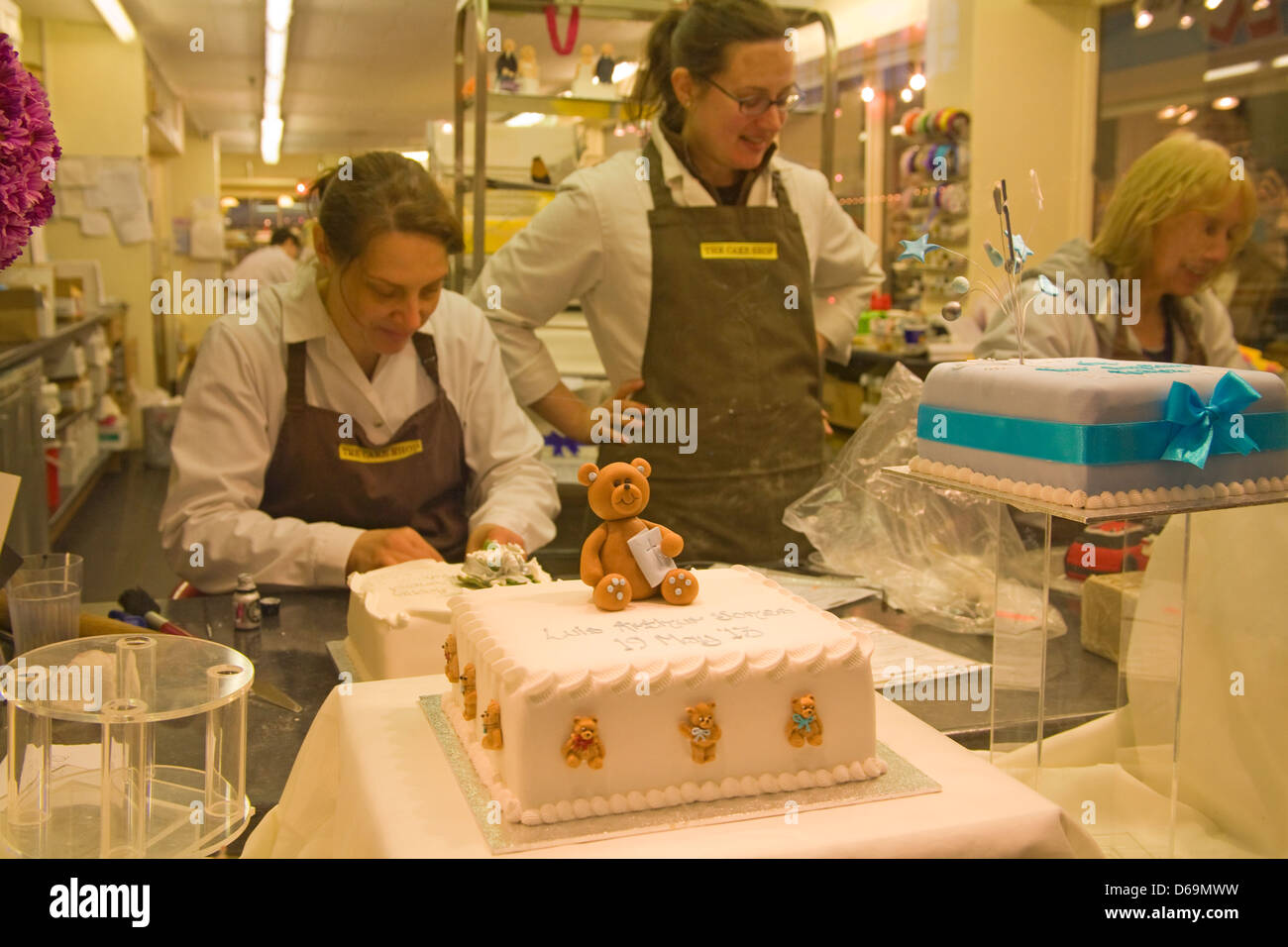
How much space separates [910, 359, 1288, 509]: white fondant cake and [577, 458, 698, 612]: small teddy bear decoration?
0.38 meters

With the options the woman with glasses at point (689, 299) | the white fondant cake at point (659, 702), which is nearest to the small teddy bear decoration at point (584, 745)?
the white fondant cake at point (659, 702)

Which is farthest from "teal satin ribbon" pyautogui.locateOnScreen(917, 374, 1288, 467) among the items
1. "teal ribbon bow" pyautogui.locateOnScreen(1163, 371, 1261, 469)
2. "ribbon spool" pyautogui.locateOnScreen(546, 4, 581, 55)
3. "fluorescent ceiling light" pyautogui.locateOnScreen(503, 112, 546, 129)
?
"fluorescent ceiling light" pyautogui.locateOnScreen(503, 112, 546, 129)

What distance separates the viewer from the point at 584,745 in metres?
0.84

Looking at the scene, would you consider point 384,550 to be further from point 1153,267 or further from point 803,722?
point 1153,267

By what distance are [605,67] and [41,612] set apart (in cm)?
285

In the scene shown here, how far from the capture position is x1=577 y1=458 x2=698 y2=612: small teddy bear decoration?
0.99 meters

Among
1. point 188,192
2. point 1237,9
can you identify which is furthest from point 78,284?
point 188,192

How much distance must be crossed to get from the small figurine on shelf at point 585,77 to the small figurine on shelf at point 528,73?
12 centimetres

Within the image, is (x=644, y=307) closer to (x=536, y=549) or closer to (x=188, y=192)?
(x=536, y=549)

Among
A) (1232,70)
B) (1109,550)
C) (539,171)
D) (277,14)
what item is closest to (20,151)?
(1109,550)

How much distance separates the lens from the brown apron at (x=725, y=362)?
7.48ft

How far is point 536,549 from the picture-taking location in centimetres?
209
